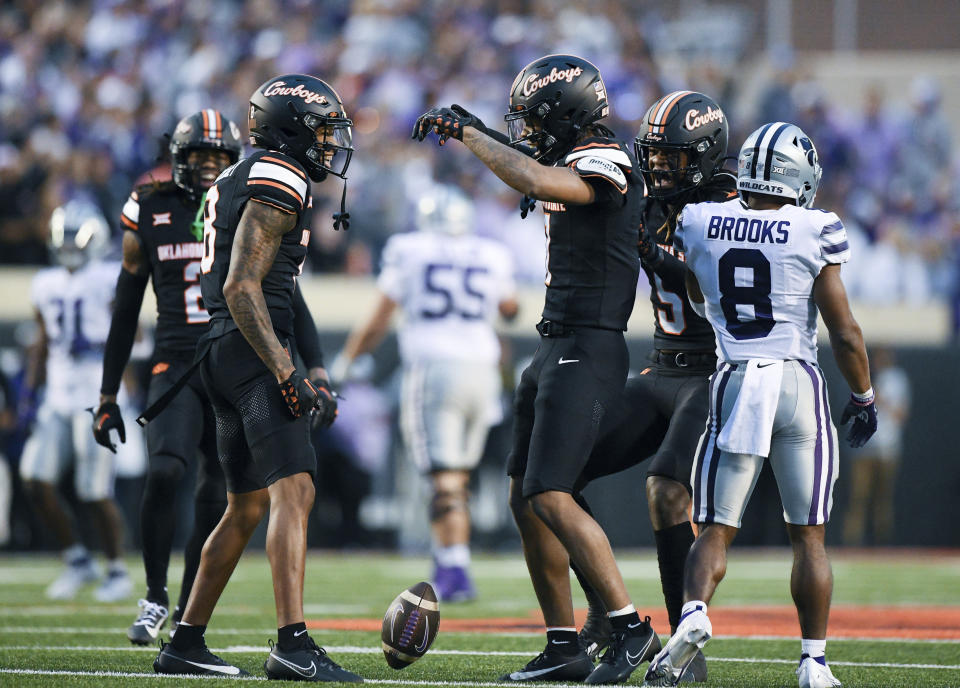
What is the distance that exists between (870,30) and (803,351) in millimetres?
14306

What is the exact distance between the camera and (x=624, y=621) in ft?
14.5

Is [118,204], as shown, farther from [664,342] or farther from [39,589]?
[664,342]

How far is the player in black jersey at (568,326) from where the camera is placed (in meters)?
4.39

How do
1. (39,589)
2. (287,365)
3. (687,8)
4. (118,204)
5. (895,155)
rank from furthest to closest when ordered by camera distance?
(687,8) < (895,155) < (118,204) < (39,589) < (287,365)

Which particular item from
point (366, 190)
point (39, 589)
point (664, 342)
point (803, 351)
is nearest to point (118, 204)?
point (366, 190)

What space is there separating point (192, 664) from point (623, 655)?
137 centimetres

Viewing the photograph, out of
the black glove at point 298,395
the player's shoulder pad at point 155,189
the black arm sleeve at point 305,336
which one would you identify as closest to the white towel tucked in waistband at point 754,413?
the black glove at point 298,395

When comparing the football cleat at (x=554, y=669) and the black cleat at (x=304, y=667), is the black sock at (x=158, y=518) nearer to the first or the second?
the black cleat at (x=304, y=667)

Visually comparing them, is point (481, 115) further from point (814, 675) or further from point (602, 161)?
point (814, 675)

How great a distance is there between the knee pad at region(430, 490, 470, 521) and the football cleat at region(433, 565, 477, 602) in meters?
0.31

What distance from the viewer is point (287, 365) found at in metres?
4.41

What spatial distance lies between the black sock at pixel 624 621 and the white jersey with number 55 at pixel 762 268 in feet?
2.84

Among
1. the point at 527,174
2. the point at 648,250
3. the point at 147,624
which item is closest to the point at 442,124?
the point at 527,174

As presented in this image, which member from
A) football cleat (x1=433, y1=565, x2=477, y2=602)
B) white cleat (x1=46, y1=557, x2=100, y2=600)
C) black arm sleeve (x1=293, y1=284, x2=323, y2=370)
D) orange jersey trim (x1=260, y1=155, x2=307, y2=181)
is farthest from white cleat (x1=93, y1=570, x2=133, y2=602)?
orange jersey trim (x1=260, y1=155, x2=307, y2=181)
